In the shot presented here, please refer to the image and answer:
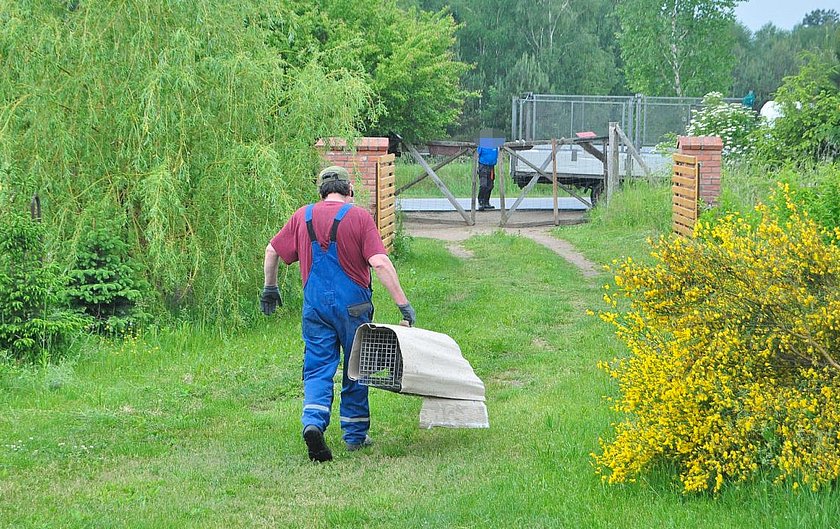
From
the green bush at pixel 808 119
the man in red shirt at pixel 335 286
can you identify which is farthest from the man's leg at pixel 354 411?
the green bush at pixel 808 119

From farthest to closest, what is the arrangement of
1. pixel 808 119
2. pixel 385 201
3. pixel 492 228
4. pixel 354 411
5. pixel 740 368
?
pixel 492 228
pixel 808 119
pixel 385 201
pixel 354 411
pixel 740 368

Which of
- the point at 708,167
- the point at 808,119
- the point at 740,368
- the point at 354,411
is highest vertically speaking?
the point at 808,119

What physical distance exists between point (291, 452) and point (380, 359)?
2.49 ft

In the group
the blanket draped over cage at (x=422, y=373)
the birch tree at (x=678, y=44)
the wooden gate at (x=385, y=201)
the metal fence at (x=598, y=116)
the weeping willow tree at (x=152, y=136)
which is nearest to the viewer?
the blanket draped over cage at (x=422, y=373)

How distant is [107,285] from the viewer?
9.86 m

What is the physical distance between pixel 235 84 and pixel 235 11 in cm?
99

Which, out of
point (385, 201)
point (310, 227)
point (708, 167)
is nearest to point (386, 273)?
point (310, 227)

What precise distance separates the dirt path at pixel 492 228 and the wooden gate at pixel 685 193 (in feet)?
5.00

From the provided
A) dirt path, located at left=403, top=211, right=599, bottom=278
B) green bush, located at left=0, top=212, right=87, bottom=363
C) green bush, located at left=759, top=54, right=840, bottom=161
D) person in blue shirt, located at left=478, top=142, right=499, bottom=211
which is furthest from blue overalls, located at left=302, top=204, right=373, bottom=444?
person in blue shirt, located at left=478, top=142, right=499, bottom=211

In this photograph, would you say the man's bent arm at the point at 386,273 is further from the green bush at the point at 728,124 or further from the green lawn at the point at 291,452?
the green bush at the point at 728,124

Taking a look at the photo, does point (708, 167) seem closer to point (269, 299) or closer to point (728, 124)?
point (728, 124)

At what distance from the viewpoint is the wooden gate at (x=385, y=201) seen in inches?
643

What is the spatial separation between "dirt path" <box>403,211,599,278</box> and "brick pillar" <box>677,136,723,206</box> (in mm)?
1967

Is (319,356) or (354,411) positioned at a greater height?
(319,356)
